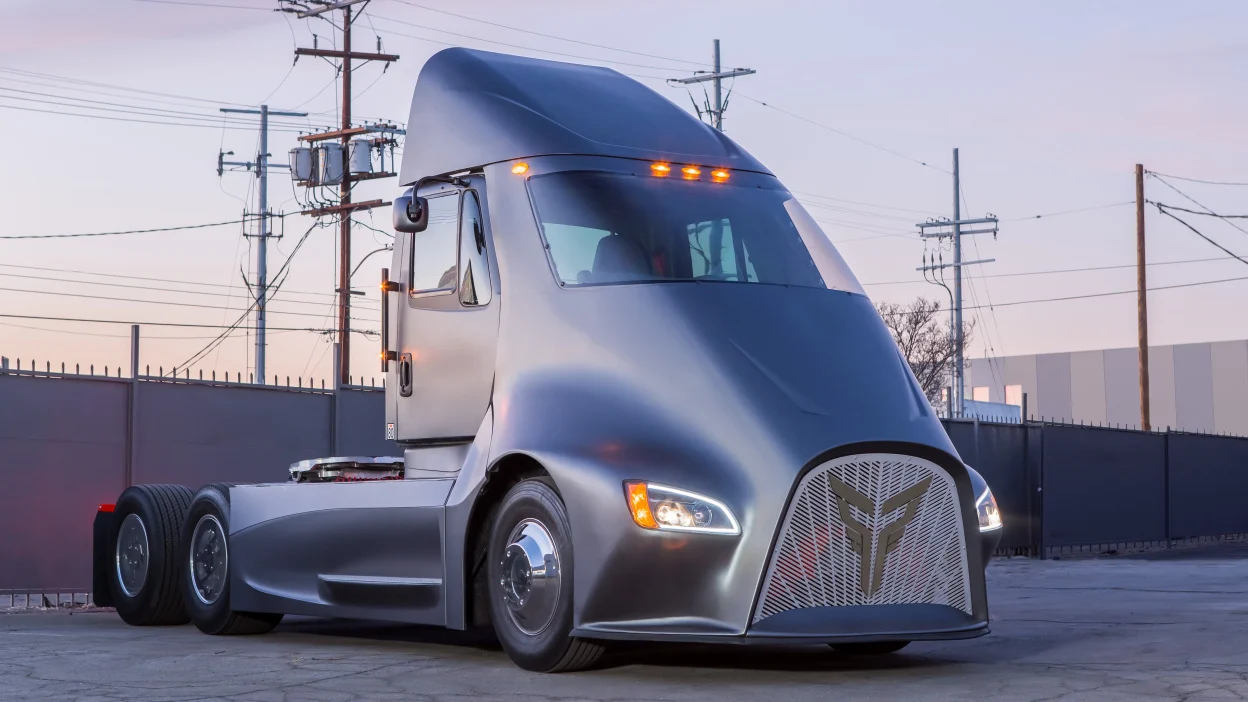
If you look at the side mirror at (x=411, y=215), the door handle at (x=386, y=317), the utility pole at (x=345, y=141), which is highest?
the utility pole at (x=345, y=141)

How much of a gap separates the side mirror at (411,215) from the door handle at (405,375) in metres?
0.74

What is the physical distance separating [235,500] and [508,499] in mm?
3382

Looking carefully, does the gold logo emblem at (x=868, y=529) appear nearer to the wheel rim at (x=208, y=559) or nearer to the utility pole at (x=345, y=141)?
the wheel rim at (x=208, y=559)

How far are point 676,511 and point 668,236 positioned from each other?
71.4 inches

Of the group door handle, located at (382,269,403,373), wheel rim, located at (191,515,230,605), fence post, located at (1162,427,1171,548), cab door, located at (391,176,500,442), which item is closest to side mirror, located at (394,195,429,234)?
cab door, located at (391,176,500,442)

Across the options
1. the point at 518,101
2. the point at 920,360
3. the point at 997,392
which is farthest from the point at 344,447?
the point at 997,392

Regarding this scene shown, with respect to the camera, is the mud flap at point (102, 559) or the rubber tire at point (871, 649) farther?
the mud flap at point (102, 559)

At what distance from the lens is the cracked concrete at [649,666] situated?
7.57 meters

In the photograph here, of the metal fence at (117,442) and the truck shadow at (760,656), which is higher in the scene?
the metal fence at (117,442)

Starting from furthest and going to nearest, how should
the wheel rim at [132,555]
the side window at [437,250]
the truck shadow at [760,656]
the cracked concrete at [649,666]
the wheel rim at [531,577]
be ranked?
the wheel rim at [132,555] < the side window at [437,250] < the truck shadow at [760,656] < the wheel rim at [531,577] < the cracked concrete at [649,666]

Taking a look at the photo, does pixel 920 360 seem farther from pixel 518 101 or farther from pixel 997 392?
pixel 518 101

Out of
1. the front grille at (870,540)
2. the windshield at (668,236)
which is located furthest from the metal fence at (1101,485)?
the front grille at (870,540)

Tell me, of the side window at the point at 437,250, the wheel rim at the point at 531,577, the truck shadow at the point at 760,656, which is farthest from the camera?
the side window at the point at 437,250

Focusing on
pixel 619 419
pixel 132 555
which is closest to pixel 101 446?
pixel 132 555
